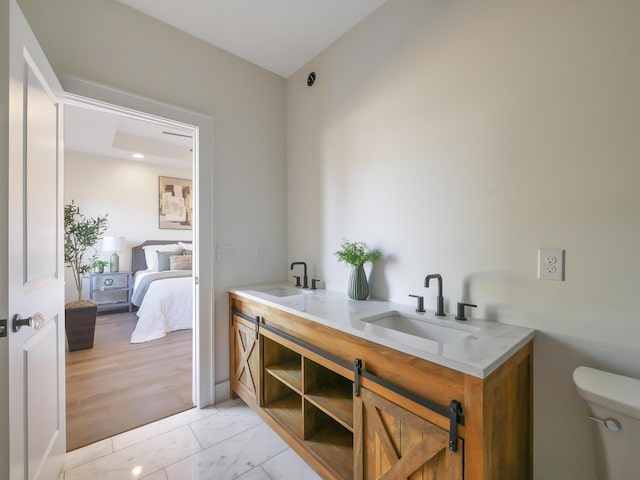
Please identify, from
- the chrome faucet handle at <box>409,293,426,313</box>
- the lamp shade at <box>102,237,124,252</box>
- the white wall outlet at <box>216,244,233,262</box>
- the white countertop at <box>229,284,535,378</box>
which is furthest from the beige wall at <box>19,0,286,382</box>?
the lamp shade at <box>102,237,124,252</box>

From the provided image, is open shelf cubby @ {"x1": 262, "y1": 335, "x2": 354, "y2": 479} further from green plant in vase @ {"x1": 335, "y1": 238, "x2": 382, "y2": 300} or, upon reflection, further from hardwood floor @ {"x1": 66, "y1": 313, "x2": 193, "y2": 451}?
hardwood floor @ {"x1": 66, "y1": 313, "x2": 193, "y2": 451}

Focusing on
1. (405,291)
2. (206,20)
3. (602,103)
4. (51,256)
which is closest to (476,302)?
(405,291)

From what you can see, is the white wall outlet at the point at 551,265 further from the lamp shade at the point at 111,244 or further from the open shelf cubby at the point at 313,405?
the lamp shade at the point at 111,244

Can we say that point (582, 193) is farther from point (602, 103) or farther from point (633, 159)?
point (602, 103)

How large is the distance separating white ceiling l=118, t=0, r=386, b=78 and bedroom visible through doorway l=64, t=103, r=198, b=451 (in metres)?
0.70

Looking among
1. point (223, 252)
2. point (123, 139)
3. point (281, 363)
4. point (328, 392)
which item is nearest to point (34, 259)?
point (223, 252)

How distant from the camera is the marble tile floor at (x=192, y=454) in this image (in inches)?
59.8

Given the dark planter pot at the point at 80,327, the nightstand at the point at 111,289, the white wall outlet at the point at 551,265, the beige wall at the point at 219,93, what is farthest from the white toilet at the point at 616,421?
the nightstand at the point at 111,289

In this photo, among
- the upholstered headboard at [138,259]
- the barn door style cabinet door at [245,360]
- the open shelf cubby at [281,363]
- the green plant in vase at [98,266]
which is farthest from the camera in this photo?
the upholstered headboard at [138,259]

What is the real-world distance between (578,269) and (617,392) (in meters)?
0.43

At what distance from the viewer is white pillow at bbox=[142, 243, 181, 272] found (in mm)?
4766

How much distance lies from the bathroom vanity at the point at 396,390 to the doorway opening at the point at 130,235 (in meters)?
0.90

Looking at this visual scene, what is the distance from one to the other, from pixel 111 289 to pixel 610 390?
5.79 meters

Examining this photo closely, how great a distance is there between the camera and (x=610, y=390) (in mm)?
905
